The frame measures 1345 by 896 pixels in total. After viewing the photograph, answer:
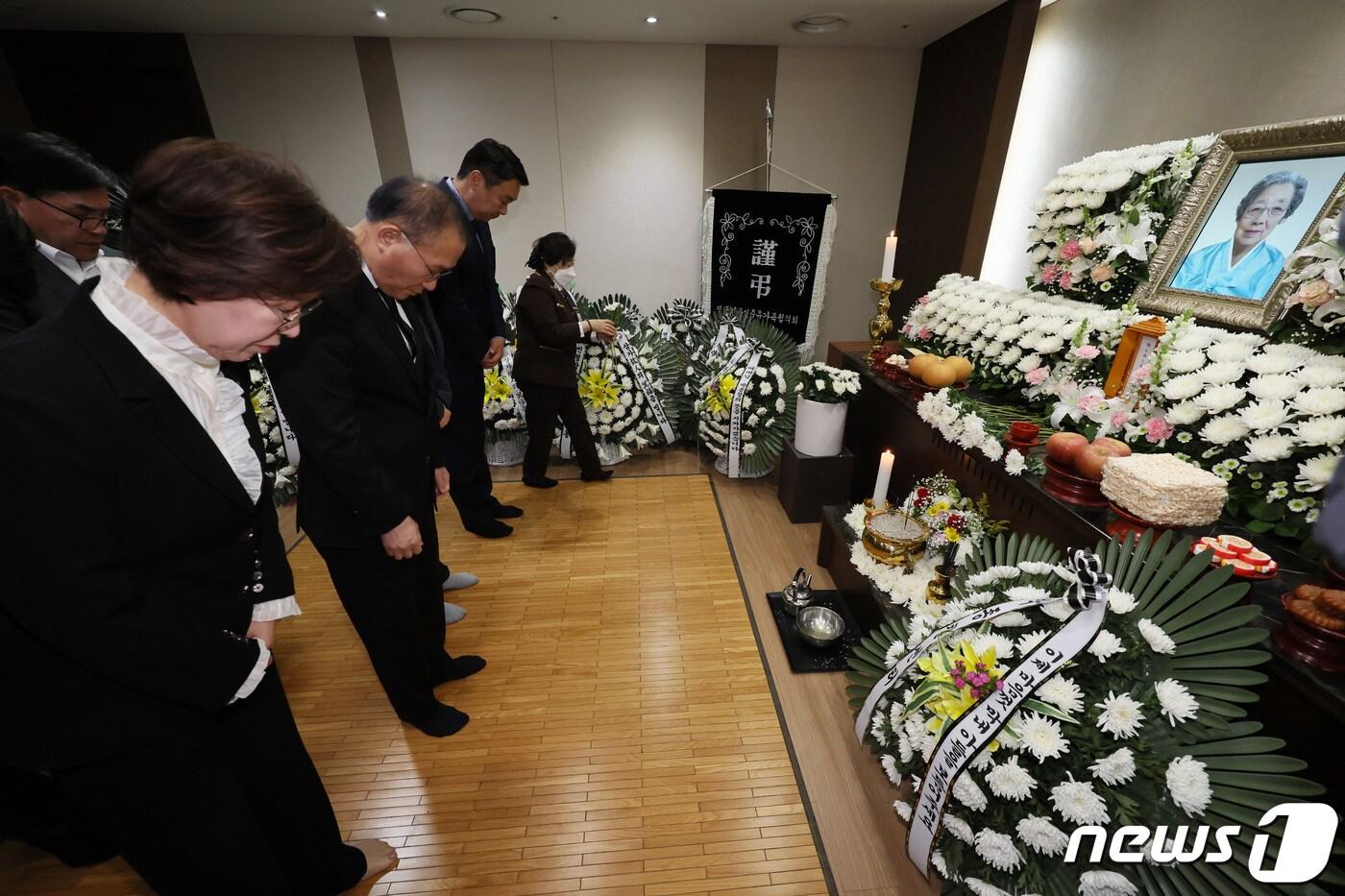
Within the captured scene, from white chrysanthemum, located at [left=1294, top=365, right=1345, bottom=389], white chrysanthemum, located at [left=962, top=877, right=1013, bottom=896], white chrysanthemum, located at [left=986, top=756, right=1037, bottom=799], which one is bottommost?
white chrysanthemum, located at [left=962, top=877, right=1013, bottom=896]

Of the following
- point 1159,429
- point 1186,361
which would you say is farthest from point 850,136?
point 1159,429

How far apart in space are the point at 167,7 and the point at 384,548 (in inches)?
184

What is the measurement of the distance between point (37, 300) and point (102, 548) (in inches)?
54.1

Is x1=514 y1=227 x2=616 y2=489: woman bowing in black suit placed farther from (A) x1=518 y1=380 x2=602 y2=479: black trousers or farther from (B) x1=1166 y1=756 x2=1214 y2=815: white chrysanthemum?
(B) x1=1166 y1=756 x2=1214 y2=815: white chrysanthemum

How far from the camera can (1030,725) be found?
1.14 meters

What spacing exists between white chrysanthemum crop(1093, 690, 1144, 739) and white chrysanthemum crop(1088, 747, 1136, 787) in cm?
3

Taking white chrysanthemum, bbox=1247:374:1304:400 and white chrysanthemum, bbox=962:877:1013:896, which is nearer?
white chrysanthemum, bbox=962:877:1013:896

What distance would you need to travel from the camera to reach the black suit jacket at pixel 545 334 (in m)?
2.94

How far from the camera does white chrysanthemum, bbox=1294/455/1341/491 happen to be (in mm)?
1209

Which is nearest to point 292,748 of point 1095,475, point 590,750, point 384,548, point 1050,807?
point 384,548

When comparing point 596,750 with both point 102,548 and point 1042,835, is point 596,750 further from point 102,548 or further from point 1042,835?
point 102,548

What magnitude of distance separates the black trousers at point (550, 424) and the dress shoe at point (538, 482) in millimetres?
16

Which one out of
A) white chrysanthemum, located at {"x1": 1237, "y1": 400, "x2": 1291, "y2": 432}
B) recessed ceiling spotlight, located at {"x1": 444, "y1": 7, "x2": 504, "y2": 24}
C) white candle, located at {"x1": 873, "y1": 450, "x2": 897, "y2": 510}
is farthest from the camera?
recessed ceiling spotlight, located at {"x1": 444, "y1": 7, "x2": 504, "y2": 24}

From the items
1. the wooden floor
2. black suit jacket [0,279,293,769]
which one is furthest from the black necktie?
the wooden floor
